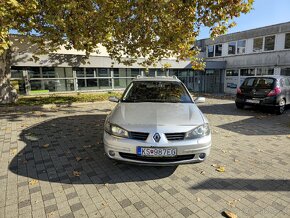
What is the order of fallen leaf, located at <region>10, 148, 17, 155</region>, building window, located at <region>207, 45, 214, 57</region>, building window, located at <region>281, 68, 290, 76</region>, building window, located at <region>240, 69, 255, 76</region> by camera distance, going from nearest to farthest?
1. fallen leaf, located at <region>10, 148, 17, 155</region>
2. building window, located at <region>281, 68, 290, 76</region>
3. building window, located at <region>240, 69, 255, 76</region>
4. building window, located at <region>207, 45, 214, 57</region>

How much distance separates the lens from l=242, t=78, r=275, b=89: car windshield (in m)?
8.48

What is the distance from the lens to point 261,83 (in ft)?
28.7

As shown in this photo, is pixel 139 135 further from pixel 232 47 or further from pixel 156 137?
pixel 232 47

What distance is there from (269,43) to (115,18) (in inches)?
674

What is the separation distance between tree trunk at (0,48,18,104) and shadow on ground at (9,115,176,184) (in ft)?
20.7

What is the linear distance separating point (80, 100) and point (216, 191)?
10512mm

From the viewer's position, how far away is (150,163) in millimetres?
3002

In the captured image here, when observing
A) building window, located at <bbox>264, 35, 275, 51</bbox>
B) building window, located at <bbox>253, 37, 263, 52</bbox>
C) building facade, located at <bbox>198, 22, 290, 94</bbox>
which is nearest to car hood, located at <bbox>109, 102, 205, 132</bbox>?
building facade, located at <bbox>198, 22, 290, 94</bbox>

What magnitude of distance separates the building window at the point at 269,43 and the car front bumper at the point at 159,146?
19.9 meters

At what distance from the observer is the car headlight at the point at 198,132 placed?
3054 millimetres

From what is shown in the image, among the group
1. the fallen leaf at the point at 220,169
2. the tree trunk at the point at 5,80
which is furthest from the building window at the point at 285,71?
the tree trunk at the point at 5,80

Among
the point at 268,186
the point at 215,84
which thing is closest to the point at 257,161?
the point at 268,186

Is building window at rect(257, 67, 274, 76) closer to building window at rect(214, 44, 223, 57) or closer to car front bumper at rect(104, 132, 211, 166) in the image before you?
building window at rect(214, 44, 223, 57)

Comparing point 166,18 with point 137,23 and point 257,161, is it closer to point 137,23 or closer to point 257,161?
point 137,23
